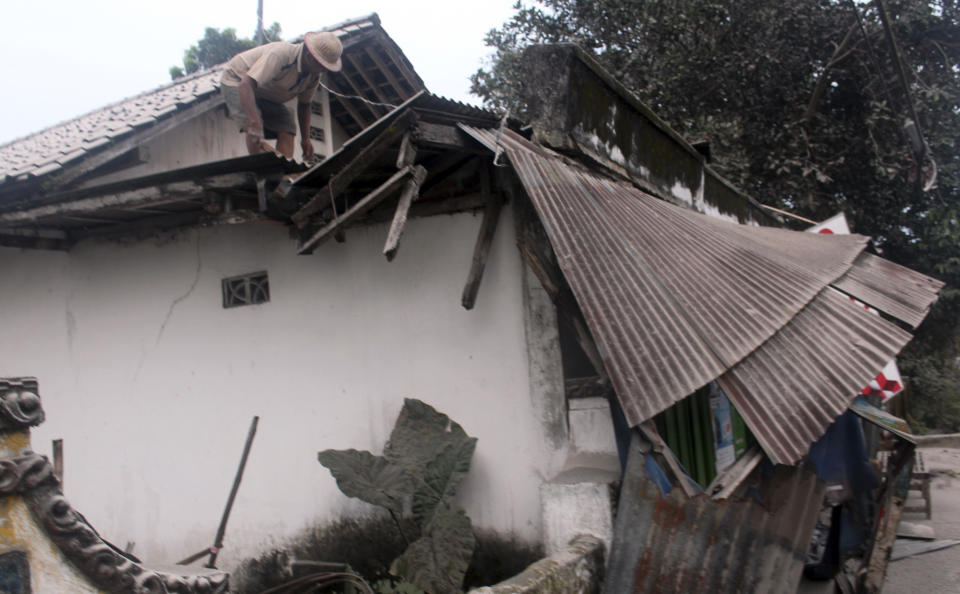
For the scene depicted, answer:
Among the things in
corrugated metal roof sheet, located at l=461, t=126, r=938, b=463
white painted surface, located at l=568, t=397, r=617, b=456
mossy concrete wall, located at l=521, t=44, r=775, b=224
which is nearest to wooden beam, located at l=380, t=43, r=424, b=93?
mossy concrete wall, located at l=521, t=44, r=775, b=224

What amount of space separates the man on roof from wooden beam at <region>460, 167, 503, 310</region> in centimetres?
235

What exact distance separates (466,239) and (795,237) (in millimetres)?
3667

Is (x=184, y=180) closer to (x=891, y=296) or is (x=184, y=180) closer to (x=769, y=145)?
(x=891, y=296)

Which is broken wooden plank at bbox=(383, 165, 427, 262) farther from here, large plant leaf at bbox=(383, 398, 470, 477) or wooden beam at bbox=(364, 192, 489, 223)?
large plant leaf at bbox=(383, 398, 470, 477)

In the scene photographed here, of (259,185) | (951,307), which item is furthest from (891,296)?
(951,307)

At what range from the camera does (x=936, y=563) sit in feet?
22.4

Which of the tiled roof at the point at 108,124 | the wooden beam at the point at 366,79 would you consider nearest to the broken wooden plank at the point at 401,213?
the tiled roof at the point at 108,124

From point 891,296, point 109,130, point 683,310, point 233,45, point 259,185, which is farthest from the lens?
point 233,45

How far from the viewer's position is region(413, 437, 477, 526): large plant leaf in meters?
4.71

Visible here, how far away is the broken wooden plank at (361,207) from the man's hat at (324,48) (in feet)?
7.42

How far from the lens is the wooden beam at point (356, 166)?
Answer: 13.8 feet

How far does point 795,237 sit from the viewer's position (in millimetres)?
6984

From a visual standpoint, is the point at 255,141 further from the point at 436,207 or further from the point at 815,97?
the point at 815,97

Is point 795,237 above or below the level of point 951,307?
above
